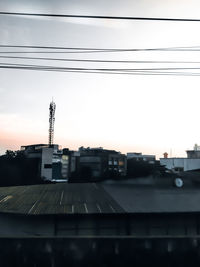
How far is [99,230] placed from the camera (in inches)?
685

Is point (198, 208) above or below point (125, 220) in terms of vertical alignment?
above

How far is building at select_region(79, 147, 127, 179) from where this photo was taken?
3086 inches

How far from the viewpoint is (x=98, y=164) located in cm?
7906

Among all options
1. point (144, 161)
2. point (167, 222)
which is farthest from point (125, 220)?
point (144, 161)

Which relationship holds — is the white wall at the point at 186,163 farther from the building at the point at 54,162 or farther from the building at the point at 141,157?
the building at the point at 54,162

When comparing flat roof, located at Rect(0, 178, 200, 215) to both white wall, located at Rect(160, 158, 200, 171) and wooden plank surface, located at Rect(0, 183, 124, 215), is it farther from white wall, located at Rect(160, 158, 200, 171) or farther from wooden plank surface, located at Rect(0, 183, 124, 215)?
white wall, located at Rect(160, 158, 200, 171)

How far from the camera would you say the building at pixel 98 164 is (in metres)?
78.4

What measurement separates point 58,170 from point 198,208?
184ft
